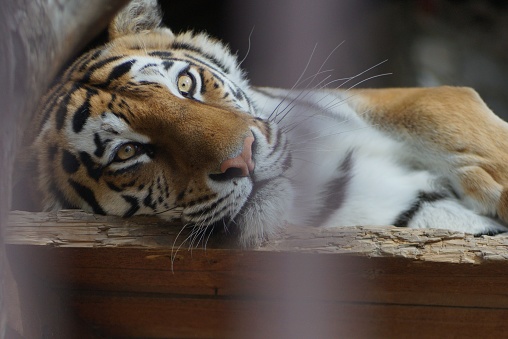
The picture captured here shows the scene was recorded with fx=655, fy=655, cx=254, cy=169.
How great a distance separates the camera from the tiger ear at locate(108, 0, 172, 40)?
1509 mm

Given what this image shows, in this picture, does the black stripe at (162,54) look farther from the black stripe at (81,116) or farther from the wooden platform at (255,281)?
the wooden platform at (255,281)

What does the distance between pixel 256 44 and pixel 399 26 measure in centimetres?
135

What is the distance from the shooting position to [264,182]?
120 centimetres

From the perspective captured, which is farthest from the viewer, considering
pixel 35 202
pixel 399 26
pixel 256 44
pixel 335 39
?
pixel 399 26

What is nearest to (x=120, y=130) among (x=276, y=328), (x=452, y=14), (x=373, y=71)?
(x=276, y=328)

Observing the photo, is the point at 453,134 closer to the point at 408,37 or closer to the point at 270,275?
the point at 270,275

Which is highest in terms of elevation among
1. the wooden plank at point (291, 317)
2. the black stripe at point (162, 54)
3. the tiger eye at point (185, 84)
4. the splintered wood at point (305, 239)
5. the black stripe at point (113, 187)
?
the black stripe at point (162, 54)

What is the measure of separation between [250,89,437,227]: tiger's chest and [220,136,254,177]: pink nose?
7.1 inches

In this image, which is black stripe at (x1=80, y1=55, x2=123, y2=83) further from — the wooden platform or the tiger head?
the wooden platform

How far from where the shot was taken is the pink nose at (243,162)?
3.64 ft

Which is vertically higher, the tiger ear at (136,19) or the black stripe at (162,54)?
the tiger ear at (136,19)

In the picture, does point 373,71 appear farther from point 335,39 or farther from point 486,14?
point 486,14

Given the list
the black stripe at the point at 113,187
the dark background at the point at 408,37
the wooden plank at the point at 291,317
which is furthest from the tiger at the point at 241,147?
the dark background at the point at 408,37

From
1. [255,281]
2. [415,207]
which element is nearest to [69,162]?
[255,281]
